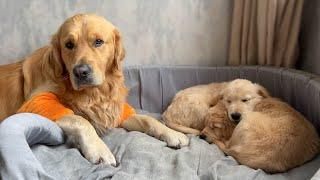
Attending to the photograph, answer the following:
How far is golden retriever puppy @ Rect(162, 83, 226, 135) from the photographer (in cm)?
213

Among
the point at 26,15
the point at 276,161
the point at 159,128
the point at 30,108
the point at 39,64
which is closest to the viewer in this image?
the point at 276,161

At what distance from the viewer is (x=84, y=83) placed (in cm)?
182

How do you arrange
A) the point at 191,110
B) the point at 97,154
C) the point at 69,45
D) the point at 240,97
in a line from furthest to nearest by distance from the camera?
1. the point at 191,110
2. the point at 240,97
3. the point at 69,45
4. the point at 97,154

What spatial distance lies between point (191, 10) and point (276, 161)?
4.07 ft

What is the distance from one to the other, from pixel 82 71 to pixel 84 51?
109mm

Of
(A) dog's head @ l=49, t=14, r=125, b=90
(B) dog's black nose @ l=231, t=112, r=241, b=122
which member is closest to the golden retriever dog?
(A) dog's head @ l=49, t=14, r=125, b=90

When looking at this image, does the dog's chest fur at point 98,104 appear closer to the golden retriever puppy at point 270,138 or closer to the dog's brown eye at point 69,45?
the dog's brown eye at point 69,45

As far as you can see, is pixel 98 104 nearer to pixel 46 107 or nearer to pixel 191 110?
pixel 46 107

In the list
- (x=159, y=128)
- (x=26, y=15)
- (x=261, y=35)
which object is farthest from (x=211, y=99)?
(x=26, y=15)

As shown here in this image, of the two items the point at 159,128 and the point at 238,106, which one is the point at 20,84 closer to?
the point at 159,128

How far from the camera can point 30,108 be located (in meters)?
1.86

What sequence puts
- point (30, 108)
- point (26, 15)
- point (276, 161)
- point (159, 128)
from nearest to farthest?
1. point (276, 161)
2. point (30, 108)
3. point (159, 128)
4. point (26, 15)

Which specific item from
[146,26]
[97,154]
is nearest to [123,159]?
[97,154]

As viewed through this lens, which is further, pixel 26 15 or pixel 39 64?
pixel 26 15
